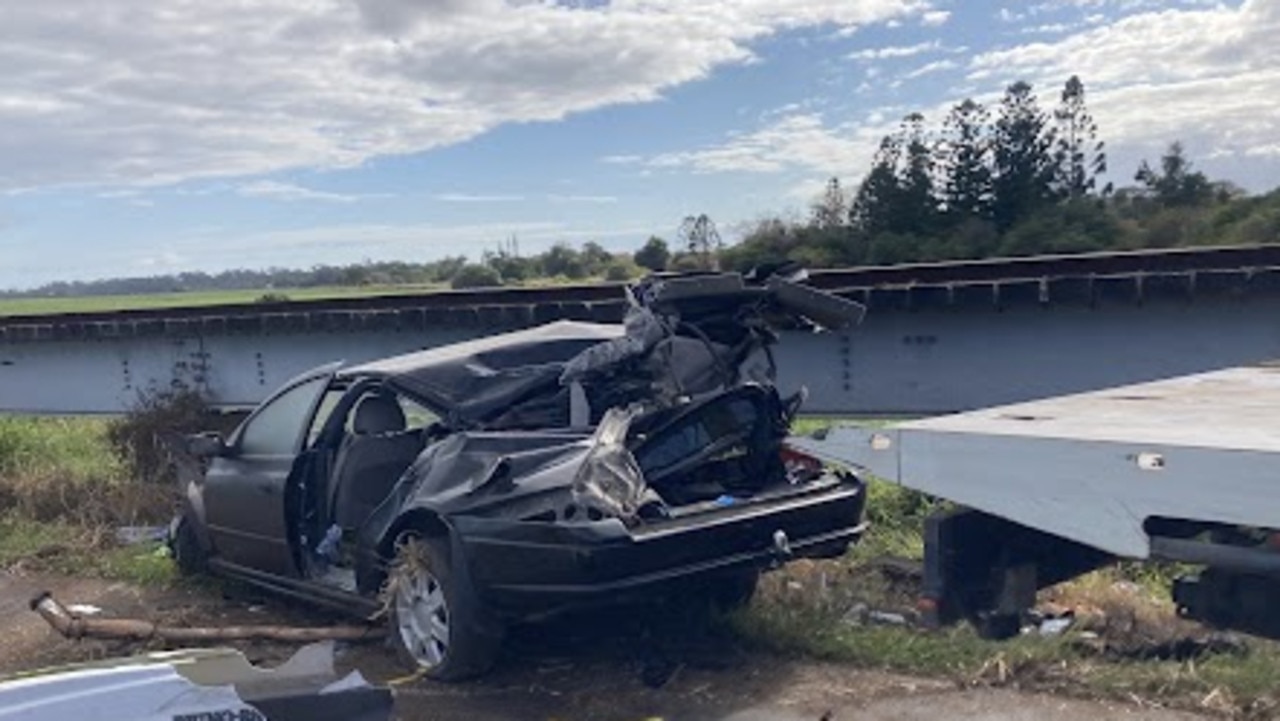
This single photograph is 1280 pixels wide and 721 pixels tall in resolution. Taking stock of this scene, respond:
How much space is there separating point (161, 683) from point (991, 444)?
2233mm

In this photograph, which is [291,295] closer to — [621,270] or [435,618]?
[621,270]

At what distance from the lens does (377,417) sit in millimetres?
7832

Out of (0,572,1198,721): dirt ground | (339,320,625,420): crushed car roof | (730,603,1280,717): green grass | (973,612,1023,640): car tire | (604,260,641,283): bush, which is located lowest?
(0,572,1198,721): dirt ground

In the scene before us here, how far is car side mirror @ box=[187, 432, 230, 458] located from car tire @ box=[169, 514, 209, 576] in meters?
0.84

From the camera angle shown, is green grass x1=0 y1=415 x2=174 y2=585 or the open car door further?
green grass x1=0 y1=415 x2=174 y2=585

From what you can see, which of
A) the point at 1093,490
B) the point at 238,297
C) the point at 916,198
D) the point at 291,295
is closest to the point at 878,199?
the point at 916,198

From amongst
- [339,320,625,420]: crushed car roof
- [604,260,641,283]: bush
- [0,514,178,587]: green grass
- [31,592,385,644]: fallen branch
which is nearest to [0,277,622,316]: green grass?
[604,260,641,283]: bush

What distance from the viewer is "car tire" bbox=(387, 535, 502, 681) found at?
20.7ft

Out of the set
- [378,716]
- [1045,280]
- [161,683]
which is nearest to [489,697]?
[378,716]

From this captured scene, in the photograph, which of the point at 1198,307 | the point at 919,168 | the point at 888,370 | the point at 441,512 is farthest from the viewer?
the point at 919,168

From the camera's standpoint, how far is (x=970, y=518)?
3.82 m

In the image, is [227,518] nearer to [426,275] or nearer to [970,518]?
[970,518]

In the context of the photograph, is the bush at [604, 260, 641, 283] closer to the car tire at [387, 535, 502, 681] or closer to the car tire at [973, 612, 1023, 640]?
the car tire at [387, 535, 502, 681]

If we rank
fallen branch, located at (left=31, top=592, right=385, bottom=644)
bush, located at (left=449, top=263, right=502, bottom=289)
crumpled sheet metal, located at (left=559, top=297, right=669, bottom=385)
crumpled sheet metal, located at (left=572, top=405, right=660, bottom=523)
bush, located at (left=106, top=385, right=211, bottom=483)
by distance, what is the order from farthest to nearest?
bush, located at (left=449, top=263, right=502, bottom=289) → bush, located at (left=106, top=385, right=211, bottom=483) → fallen branch, located at (left=31, top=592, right=385, bottom=644) → crumpled sheet metal, located at (left=559, top=297, right=669, bottom=385) → crumpled sheet metal, located at (left=572, top=405, right=660, bottom=523)
